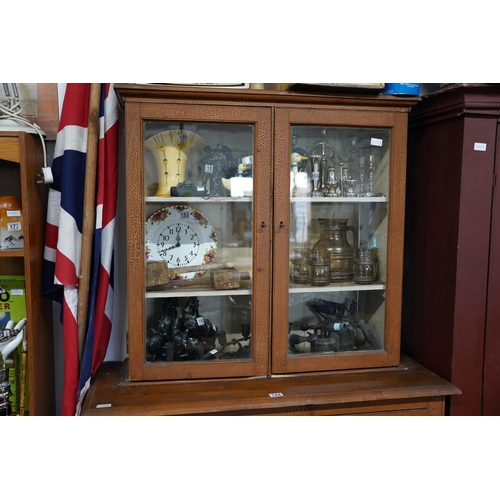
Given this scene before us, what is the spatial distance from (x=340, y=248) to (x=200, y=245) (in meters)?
0.54

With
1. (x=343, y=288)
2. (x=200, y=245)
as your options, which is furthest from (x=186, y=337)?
(x=343, y=288)

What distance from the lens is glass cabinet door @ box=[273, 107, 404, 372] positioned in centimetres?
164

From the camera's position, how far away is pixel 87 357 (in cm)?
164

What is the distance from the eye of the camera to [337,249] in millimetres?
1772

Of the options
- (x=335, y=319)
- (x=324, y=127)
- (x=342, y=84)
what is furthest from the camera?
(x=335, y=319)

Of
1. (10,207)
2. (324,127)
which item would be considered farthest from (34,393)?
(324,127)

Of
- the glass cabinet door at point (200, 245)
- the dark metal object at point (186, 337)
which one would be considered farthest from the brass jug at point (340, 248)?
the dark metal object at point (186, 337)

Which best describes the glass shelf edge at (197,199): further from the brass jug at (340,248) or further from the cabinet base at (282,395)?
the cabinet base at (282,395)

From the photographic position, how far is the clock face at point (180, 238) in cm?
163

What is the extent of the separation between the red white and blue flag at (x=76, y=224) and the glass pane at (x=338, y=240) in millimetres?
672

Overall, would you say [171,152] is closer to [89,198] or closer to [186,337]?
[89,198]

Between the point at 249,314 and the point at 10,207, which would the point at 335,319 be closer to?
Answer: the point at 249,314

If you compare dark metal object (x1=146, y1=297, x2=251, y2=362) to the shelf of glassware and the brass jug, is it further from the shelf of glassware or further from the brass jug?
the brass jug

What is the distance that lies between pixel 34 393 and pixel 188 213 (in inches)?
32.9
